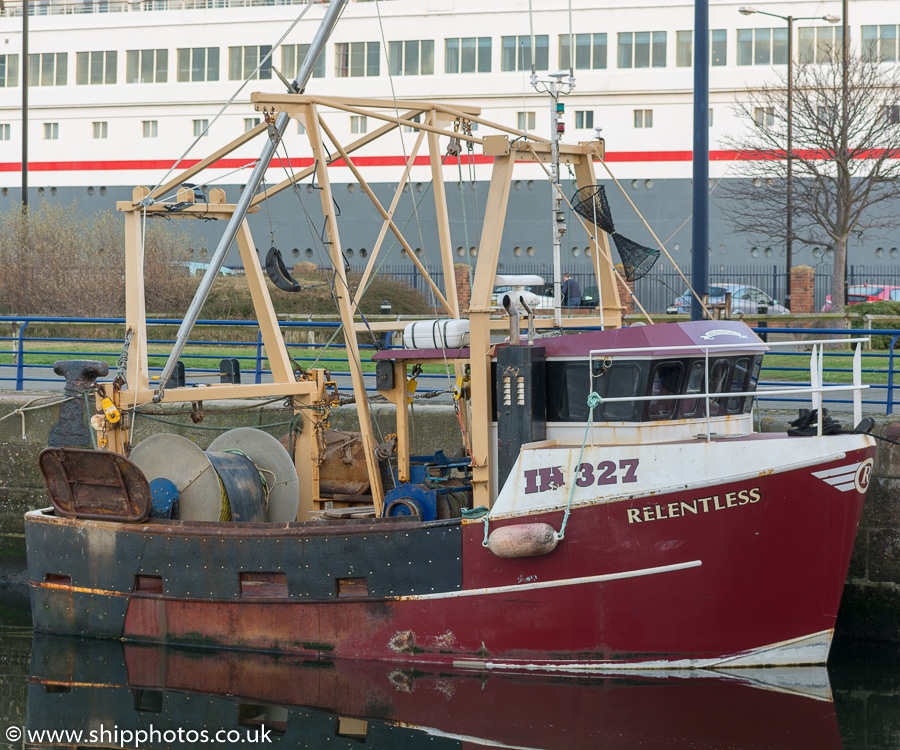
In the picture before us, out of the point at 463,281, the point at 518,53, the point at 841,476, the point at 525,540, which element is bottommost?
the point at 525,540

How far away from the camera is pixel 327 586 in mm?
10219

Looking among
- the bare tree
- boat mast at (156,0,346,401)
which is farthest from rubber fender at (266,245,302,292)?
the bare tree

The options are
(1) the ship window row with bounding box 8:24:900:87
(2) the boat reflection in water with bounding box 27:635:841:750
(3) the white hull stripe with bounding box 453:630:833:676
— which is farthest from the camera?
(1) the ship window row with bounding box 8:24:900:87

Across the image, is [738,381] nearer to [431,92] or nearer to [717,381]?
[717,381]

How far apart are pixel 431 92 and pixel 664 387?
117 feet

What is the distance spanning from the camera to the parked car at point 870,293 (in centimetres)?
3366

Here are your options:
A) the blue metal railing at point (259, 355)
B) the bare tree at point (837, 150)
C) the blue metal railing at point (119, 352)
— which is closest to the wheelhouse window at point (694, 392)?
Result: the blue metal railing at point (259, 355)

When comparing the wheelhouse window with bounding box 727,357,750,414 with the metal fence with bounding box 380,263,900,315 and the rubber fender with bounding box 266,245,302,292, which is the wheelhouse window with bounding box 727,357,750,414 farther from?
the metal fence with bounding box 380,263,900,315

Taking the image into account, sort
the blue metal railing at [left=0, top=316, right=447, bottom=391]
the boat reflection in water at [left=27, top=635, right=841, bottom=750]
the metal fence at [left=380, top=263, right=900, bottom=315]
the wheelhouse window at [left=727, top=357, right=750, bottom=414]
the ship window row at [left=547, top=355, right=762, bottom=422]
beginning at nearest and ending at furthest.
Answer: the boat reflection in water at [left=27, top=635, right=841, bottom=750]
the ship window row at [left=547, top=355, right=762, bottom=422]
the wheelhouse window at [left=727, top=357, right=750, bottom=414]
the blue metal railing at [left=0, top=316, right=447, bottom=391]
the metal fence at [left=380, top=263, right=900, bottom=315]

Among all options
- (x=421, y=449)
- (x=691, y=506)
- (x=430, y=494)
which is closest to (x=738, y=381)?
(x=691, y=506)

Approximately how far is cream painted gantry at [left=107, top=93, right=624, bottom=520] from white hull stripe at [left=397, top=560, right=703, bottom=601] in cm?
81

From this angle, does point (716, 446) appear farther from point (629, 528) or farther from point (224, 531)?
point (224, 531)

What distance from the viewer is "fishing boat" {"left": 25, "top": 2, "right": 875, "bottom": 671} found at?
9.21 meters

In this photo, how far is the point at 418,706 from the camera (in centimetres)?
921
